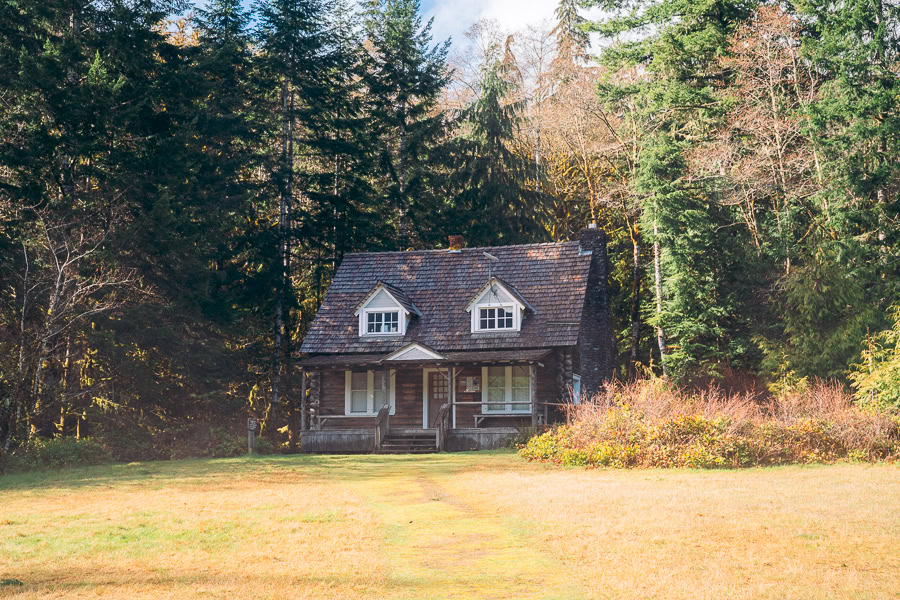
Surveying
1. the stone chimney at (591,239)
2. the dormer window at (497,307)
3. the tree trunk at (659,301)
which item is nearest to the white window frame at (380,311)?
the dormer window at (497,307)

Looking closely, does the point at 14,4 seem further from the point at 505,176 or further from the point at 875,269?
the point at 875,269

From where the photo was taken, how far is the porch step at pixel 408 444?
3008cm

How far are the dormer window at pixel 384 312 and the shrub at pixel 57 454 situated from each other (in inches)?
410

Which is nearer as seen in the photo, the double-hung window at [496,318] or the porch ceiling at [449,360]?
the porch ceiling at [449,360]

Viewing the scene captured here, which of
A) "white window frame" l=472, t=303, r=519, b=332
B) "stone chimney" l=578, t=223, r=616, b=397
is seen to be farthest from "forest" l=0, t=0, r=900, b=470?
"white window frame" l=472, t=303, r=519, b=332

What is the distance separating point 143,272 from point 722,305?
23.4m

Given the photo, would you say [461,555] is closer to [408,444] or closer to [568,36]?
[408,444]

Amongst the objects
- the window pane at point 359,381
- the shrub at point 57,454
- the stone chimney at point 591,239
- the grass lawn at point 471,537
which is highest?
the stone chimney at point 591,239

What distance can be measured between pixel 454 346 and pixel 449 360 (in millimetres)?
1847

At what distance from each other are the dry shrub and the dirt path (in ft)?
22.9

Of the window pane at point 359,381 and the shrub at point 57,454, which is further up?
the window pane at point 359,381

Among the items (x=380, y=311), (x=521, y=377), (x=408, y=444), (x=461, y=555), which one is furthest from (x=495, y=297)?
(x=461, y=555)

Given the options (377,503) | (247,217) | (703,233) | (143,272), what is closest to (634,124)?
(703,233)

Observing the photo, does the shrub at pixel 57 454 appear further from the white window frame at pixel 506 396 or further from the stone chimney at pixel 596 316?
the stone chimney at pixel 596 316
